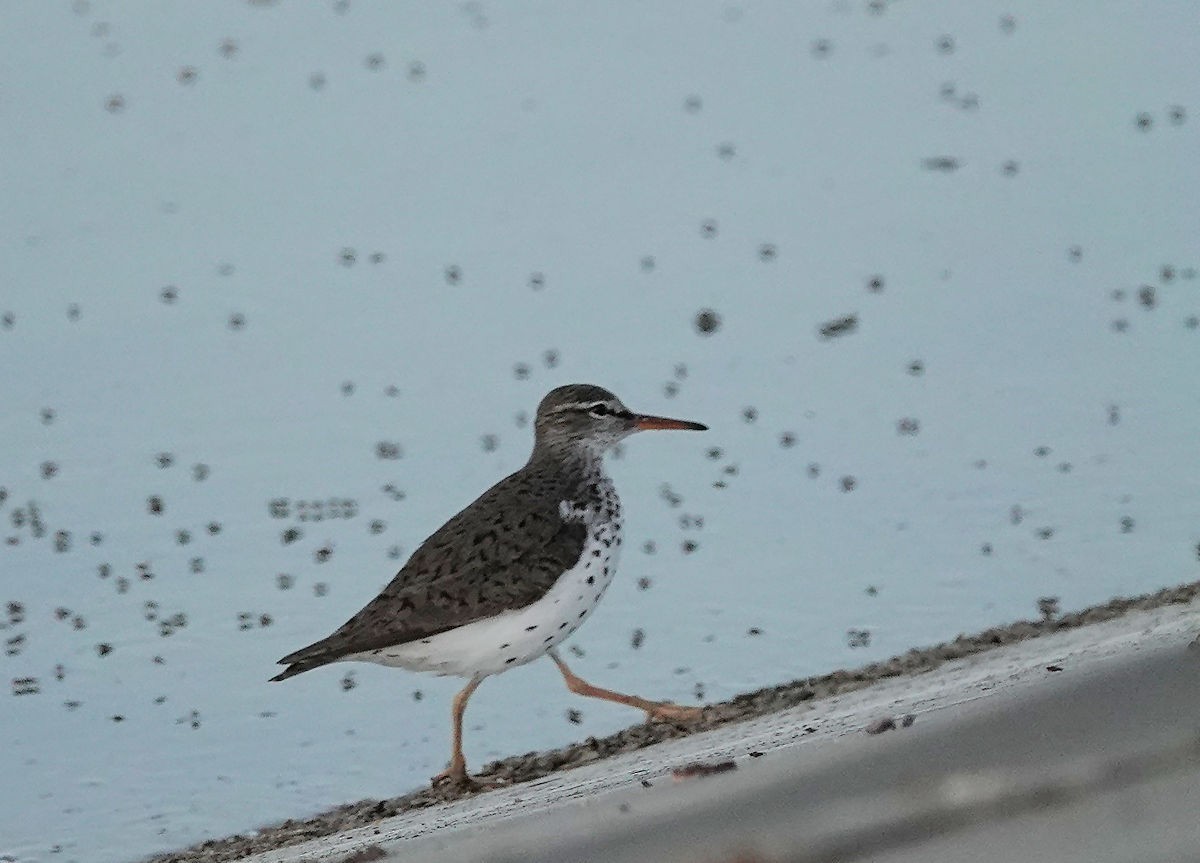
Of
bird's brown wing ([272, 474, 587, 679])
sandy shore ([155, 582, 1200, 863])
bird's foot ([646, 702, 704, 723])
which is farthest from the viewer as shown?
bird's foot ([646, 702, 704, 723])

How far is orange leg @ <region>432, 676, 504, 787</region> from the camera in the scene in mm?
5473

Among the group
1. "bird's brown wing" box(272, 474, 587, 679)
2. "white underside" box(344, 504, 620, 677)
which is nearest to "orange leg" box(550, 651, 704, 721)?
"white underside" box(344, 504, 620, 677)

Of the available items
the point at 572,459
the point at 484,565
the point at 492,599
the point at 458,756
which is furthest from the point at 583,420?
the point at 458,756

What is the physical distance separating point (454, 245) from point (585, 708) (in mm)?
3774

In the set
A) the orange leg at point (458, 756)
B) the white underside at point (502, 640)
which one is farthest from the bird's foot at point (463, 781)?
the white underside at point (502, 640)

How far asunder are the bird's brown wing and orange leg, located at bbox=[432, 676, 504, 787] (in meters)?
0.27

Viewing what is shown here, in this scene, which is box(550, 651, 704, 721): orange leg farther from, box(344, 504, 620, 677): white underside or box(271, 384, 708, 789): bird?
box(344, 504, 620, 677): white underside

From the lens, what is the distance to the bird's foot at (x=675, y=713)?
5.65 meters

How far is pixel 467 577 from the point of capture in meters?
5.70

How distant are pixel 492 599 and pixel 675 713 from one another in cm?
58

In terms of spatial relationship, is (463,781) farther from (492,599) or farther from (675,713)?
(675,713)

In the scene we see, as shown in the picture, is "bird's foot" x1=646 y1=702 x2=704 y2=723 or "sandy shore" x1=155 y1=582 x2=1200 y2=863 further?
"bird's foot" x1=646 y1=702 x2=704 y2=723

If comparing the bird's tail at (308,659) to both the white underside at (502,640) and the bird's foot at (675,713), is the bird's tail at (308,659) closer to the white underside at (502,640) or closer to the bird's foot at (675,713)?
the white underside at (502,640)

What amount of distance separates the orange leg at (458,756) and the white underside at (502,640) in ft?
0.23
